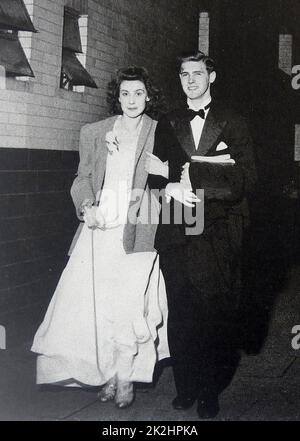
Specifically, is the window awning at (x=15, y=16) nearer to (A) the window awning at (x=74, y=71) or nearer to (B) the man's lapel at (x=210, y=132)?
(A) the window awning at (x=74, y=71)

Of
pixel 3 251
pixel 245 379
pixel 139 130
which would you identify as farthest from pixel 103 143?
pixel 245 379

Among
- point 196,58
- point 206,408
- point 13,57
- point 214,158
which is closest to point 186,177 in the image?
point 214,158

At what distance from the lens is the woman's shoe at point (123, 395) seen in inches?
179

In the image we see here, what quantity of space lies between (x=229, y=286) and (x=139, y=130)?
1.21 m

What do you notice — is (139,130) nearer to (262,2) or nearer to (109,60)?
(109,60)

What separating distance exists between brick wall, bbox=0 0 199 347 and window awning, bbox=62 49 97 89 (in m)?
0.13

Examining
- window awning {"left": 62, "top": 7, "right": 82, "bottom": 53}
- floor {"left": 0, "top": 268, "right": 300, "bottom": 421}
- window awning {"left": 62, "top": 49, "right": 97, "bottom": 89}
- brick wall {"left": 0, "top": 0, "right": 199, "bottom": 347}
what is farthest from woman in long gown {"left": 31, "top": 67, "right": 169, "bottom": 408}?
window awning {"left": 62, "top": 7, "right": 82, "bottom": 53}

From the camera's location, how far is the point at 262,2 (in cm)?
1352

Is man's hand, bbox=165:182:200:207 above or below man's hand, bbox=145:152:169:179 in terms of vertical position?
below

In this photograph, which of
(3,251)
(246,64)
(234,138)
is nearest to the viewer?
(234,138)

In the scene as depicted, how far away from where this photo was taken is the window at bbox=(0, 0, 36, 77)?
5777 millimetres

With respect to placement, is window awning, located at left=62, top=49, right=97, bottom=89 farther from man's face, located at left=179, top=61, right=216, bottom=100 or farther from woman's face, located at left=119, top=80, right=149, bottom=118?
man's face, located at left=179, top=61, right=216, bottom=100

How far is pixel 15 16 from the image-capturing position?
19.3 feet

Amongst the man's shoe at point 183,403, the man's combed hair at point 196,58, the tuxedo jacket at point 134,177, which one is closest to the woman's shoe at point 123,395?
the man's shoe at point 183,403
